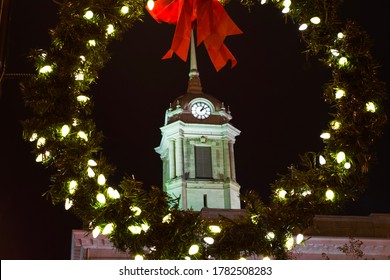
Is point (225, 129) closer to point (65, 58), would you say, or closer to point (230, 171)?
point (230, 171)

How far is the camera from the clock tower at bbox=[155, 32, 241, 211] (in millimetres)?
54562

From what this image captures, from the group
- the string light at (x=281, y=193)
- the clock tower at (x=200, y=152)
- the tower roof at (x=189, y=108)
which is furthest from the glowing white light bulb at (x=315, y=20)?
the tower roof at (x=189, y=108)

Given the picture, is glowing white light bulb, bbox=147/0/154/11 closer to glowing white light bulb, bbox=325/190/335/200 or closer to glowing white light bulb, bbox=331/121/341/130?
glowing white light bulb, bbox=331/121/341/130

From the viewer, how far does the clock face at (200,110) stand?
187ft

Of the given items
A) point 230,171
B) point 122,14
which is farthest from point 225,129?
point 122,14

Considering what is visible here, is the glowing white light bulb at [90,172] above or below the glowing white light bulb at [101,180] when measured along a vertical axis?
above

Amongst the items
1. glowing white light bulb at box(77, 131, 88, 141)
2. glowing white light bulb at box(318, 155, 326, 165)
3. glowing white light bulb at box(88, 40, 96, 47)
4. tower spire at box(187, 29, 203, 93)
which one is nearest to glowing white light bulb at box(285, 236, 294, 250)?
glowing white light bulb at box(318, 155, 326, 165)

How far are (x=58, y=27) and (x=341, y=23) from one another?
3253 mm

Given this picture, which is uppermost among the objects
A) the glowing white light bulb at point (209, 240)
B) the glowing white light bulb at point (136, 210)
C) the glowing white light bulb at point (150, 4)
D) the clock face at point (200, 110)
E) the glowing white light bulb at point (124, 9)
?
the clock face at point (200, 110)

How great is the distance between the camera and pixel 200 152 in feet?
184

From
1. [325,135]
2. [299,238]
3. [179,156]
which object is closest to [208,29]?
[325,135]

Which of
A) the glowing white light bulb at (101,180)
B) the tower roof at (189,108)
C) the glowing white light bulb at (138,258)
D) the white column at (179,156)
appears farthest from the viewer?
the tower roof at (189,108)

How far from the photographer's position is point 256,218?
7473 mm

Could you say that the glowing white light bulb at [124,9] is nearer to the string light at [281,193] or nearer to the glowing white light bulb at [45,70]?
the glowing white light bulb at [45,70]
